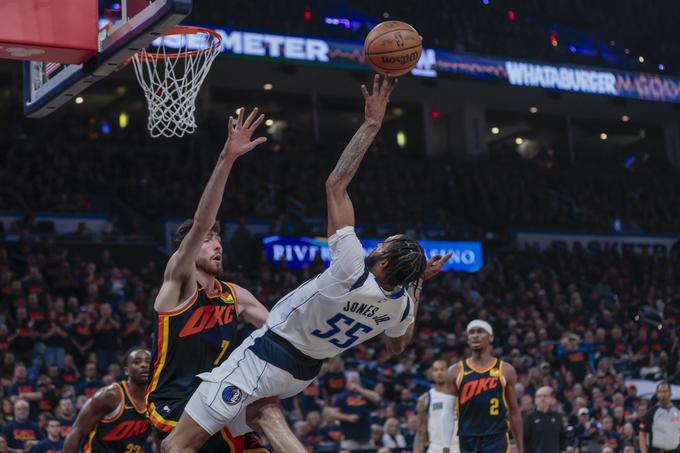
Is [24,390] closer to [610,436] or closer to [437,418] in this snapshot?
[437,418]

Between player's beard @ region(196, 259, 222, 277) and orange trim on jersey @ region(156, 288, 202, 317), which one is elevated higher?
player's beard @ region(196, 259, 222, 277)

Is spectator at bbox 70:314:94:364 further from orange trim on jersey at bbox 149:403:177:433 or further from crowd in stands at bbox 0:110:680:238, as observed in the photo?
orange trim on jersey at bbox 149:403:177:433

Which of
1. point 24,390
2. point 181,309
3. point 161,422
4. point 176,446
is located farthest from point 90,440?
point 24,390

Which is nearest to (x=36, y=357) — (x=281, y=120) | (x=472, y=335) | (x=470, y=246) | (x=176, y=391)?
(x=472, y=335)

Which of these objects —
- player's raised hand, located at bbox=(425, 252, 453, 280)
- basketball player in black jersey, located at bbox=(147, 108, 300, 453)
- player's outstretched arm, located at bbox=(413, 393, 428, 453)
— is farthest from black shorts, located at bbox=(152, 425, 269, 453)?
player's outstretched arm, located at bbox=(413, 393, 428, 453)

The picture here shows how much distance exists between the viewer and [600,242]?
91.3 ft

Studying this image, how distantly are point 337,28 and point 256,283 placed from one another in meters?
7.90

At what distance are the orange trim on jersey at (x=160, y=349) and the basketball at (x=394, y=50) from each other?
2.07 m

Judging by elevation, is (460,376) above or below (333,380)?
above

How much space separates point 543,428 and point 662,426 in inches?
65.5

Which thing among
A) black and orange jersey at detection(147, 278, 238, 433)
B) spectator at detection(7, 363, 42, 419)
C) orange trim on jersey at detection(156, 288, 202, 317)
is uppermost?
orange trim on jersey at detection(156, 288, 202, 317)

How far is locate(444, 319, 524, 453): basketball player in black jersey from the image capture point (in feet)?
30.5

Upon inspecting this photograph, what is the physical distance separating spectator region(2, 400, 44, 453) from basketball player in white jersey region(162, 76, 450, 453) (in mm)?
7050

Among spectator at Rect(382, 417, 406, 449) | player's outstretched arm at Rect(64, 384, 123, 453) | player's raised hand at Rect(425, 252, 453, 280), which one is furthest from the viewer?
spectator at Rect(382, 417, 406, 449)
